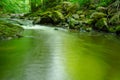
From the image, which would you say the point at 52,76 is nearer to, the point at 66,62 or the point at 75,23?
→ the point at 66,62

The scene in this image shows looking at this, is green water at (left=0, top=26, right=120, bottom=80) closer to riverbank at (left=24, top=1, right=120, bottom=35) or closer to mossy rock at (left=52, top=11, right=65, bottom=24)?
riverbank at (left=24, top=1, right=120, bottom=35)

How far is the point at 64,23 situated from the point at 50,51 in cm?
1733

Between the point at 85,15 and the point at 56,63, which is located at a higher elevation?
the point at 56,63

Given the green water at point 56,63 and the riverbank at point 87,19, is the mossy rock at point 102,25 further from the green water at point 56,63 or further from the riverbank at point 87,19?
the green water at point 56,63

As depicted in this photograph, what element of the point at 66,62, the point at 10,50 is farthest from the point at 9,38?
the point at 66,62

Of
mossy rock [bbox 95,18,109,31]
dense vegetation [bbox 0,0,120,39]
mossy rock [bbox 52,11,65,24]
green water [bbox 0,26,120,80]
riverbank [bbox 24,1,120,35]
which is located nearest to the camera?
green water [bbox 0,26,120,80]

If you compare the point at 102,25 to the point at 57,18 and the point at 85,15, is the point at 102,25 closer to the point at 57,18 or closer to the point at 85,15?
the point at 85,15

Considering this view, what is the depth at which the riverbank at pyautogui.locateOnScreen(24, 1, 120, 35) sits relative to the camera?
26.5m

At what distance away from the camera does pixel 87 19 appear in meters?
30.5

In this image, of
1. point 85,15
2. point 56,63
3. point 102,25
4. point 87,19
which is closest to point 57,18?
point 87,19

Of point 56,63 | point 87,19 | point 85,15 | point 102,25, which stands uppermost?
point 56,63

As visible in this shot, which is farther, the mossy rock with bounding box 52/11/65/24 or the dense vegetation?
the mossy rock with bounding box 52/11/65/24

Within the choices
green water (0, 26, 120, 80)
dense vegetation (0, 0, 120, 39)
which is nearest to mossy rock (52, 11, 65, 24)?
dense vegetation (0, 0, 120, 39)

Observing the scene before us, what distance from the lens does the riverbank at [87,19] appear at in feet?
86.8
